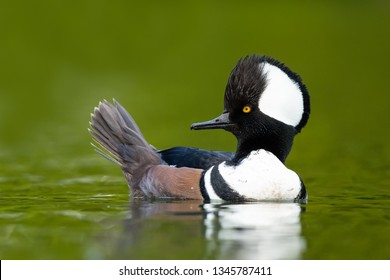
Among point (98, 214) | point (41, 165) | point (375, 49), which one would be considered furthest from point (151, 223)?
point (375, 49)

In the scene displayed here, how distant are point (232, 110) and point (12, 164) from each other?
5183mm

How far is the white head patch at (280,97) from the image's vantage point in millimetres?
10484

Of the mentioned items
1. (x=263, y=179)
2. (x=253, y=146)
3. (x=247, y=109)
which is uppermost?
(x=247, y=109)

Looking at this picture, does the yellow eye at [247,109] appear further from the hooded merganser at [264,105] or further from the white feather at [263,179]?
the white feather at [263,179]

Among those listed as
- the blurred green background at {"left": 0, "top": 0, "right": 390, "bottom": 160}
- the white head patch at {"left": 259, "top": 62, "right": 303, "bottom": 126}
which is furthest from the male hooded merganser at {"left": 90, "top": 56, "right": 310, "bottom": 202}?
the blurred green background at {"left": 0, "top": 0, "right": 390, "bottom": 160}

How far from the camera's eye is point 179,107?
21.8 m

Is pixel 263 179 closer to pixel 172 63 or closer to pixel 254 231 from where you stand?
pixel 254 231

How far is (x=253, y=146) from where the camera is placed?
10789 mm

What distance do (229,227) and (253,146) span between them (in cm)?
174

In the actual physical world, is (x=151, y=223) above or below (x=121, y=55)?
below

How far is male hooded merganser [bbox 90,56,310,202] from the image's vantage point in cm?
1051

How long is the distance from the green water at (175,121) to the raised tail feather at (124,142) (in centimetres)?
34

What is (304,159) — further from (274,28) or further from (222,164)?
(274,28)

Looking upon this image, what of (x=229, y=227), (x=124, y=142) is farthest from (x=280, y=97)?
(x=124, y=142)
